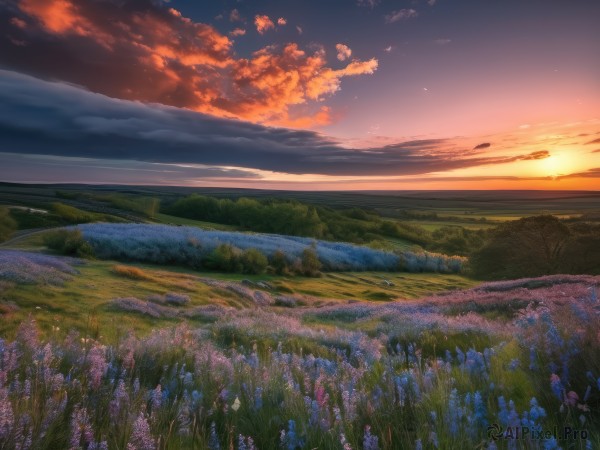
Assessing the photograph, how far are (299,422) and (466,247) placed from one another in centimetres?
9682

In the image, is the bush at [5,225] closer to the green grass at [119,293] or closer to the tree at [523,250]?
the green grass at [119,293]

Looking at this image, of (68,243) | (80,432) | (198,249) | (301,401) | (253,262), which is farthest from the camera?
(253,262)

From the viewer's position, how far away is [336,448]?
2.42 m

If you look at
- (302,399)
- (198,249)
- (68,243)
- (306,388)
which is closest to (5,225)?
(68,243)

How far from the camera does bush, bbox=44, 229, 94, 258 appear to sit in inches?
1275

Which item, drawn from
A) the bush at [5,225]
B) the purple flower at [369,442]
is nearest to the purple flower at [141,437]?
the purple flower at [369,442]

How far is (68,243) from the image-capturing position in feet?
106

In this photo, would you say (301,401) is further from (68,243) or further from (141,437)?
(68,243)

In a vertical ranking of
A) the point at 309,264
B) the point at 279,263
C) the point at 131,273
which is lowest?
the point at 309,264

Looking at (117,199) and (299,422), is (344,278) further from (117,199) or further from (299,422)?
(117,199)

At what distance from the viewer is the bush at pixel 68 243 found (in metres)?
32.4

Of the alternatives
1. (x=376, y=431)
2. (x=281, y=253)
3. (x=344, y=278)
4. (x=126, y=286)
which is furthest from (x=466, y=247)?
(x=376, y=431)

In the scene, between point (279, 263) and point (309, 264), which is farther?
point (309, 264)

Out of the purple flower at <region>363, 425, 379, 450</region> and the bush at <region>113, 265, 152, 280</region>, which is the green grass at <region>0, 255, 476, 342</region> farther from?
the purple flower at <region>363, 425, 379, 450</region>
